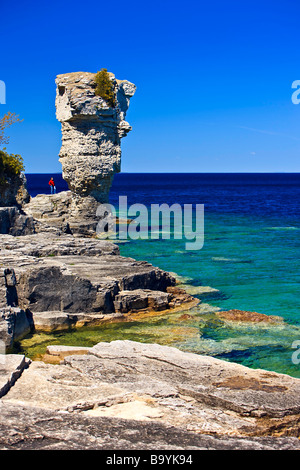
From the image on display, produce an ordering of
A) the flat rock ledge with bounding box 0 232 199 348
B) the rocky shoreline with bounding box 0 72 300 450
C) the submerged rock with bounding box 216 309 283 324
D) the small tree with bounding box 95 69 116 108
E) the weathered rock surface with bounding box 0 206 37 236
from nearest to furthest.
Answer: the rocky shoreline with bounding box 0 72 300 450 → the flat rock ledge with bounding box 0 232 199 348 → the submerged rock with bounding box 216 309 283 324 → the weathered rock surface with bounding box 0 206 37 236 → the small tree with bounding box 95 69 116 108

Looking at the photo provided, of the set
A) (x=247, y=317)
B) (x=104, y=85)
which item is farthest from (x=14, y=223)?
(x=104, y=85)

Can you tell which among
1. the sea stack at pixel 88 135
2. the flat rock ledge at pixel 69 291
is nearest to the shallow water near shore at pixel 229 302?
the flat rock ledge at pixel 69 291

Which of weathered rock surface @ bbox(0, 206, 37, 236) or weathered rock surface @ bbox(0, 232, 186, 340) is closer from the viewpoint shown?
weathered rock surface @ bbox(0, 232, 186, 340)

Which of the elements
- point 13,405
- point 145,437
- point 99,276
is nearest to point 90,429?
point 145,437

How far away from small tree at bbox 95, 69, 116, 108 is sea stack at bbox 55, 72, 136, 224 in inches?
10.2

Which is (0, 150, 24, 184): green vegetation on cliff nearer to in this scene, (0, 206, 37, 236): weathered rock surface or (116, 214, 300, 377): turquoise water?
(0, 206, 37, 236): weathered rock surface

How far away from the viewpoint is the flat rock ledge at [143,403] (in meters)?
5.72

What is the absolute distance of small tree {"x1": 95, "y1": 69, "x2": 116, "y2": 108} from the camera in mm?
27625

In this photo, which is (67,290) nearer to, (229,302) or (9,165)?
(229,302)

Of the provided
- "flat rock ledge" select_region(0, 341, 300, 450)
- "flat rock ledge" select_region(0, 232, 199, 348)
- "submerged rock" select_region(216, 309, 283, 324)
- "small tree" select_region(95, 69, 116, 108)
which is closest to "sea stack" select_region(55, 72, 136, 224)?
"small tree" select_region(95, 69, 116, 108)

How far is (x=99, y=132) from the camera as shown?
28.7 m

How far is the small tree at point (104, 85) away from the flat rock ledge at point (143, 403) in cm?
2091

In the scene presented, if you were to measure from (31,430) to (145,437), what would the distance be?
4.36ft

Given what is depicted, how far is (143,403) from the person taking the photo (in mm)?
6996
